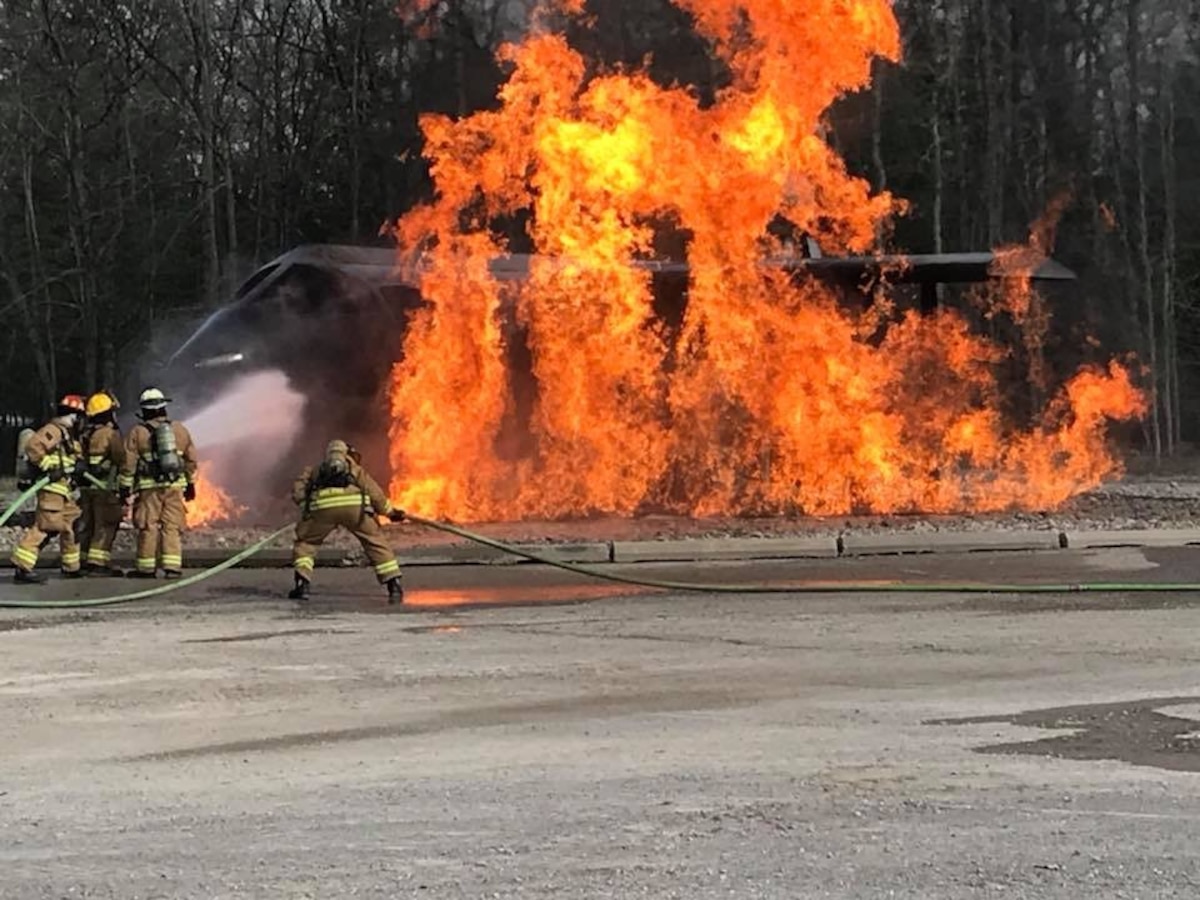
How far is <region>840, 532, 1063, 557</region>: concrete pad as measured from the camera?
13.2 meters

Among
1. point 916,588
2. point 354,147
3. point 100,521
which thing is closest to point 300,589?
point 100,521

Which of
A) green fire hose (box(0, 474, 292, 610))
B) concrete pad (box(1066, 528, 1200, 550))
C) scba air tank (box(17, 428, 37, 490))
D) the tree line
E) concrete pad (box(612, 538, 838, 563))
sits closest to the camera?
green fire hose (box(0, 474, 292, 610))

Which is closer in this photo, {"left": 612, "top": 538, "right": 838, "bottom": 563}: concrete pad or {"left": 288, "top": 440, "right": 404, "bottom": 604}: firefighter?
{"left": 288, "top": 440, "right": 404, "bottom": 604}: firefighter

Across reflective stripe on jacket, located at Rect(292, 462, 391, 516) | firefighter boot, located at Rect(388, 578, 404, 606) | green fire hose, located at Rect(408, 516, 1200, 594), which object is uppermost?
reflective stripe on jacket, located at Rect(292, 462, 391, 516)

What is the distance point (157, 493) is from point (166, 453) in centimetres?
37

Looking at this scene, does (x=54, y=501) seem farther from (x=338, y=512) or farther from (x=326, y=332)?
(x=326, y=332)

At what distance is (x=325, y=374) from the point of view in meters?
16.4

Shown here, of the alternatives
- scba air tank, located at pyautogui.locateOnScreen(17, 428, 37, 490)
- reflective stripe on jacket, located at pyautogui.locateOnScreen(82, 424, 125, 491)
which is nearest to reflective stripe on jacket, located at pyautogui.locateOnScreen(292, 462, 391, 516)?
reflective stripe on jacket, located at pyautogui.locateOnScreen(82, 424, 125, 491)

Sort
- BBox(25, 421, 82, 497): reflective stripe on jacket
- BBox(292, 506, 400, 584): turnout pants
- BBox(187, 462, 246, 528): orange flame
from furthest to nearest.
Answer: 1. BBox(187, 462, 246, 528): orange flame
2. BBox(25, 421, 82, 497): reflective stripe on jacket
3. BBox(292, 506, 400, 584): turnout pants

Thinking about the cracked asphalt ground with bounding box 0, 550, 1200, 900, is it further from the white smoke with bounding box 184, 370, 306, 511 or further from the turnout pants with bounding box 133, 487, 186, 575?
the white smoke with bounding box 184, 370, 306, 511

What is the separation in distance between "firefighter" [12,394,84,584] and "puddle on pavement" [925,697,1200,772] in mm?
8602

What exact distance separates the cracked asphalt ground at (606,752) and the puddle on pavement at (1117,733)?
20mm

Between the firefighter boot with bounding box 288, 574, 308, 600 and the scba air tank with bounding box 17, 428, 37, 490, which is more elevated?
the scba air tank with bounding box 17, 428, 37, 490

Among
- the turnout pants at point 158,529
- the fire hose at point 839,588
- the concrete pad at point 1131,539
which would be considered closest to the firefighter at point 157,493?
the turnout pants at point 158,529
